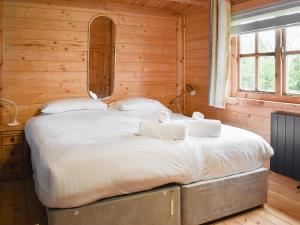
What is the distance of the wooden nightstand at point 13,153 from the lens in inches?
118

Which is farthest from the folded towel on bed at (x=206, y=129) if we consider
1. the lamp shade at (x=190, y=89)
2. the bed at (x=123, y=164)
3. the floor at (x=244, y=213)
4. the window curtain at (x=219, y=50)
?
the lamp shade at (x=190, y=89)

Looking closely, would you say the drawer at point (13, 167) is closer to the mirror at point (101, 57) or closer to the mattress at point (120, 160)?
the mattress at point (120, 160)

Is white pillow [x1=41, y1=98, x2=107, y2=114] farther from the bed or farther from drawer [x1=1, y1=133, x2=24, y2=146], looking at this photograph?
the bed

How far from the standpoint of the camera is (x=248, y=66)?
3.31 m

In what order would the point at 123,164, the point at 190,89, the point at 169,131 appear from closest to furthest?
the point at 123,164, the point at 169,131, the point at 190,89

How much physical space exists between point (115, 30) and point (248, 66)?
68.0 inches

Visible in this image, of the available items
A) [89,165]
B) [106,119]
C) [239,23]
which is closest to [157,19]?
[239,23]

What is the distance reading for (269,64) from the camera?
303 centimetres

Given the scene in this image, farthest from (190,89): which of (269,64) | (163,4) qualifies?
(163,4)

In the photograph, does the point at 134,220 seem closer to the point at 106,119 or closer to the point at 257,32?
the point at 106,119

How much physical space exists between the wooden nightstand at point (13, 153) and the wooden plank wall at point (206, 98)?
2224mm

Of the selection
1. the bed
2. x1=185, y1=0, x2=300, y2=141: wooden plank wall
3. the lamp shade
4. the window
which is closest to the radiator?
x1=185, y1=0, x2=300, y2=141: wooden plank wall

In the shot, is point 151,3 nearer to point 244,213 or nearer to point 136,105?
point 136,105

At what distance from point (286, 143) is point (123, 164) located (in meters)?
1.72
